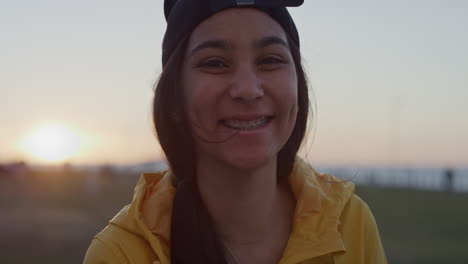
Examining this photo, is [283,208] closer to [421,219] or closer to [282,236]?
[282,236]

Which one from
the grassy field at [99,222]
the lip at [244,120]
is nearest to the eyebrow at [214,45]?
the lip at [244,120]

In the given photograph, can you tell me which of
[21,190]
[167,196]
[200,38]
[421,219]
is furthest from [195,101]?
[21,190]

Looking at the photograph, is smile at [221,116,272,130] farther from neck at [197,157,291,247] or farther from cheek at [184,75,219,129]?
neck at [197,157,291,247]

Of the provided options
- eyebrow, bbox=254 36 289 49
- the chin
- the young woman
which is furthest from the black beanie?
the chin

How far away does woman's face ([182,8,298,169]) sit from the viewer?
2.64 metres

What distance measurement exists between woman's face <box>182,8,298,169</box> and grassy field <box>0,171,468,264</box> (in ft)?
23.8

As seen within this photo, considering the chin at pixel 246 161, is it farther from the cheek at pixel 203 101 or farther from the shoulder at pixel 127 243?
the shoulder at pixel 127 243

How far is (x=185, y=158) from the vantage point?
3.12 m

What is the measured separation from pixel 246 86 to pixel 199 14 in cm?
41

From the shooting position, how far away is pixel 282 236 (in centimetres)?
302

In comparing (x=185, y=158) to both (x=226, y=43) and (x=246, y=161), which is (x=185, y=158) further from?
(x=226, y=43)

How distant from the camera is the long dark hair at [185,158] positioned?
9.23ft

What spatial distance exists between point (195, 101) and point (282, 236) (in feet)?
2.64

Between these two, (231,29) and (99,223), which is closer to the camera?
(231,29)
